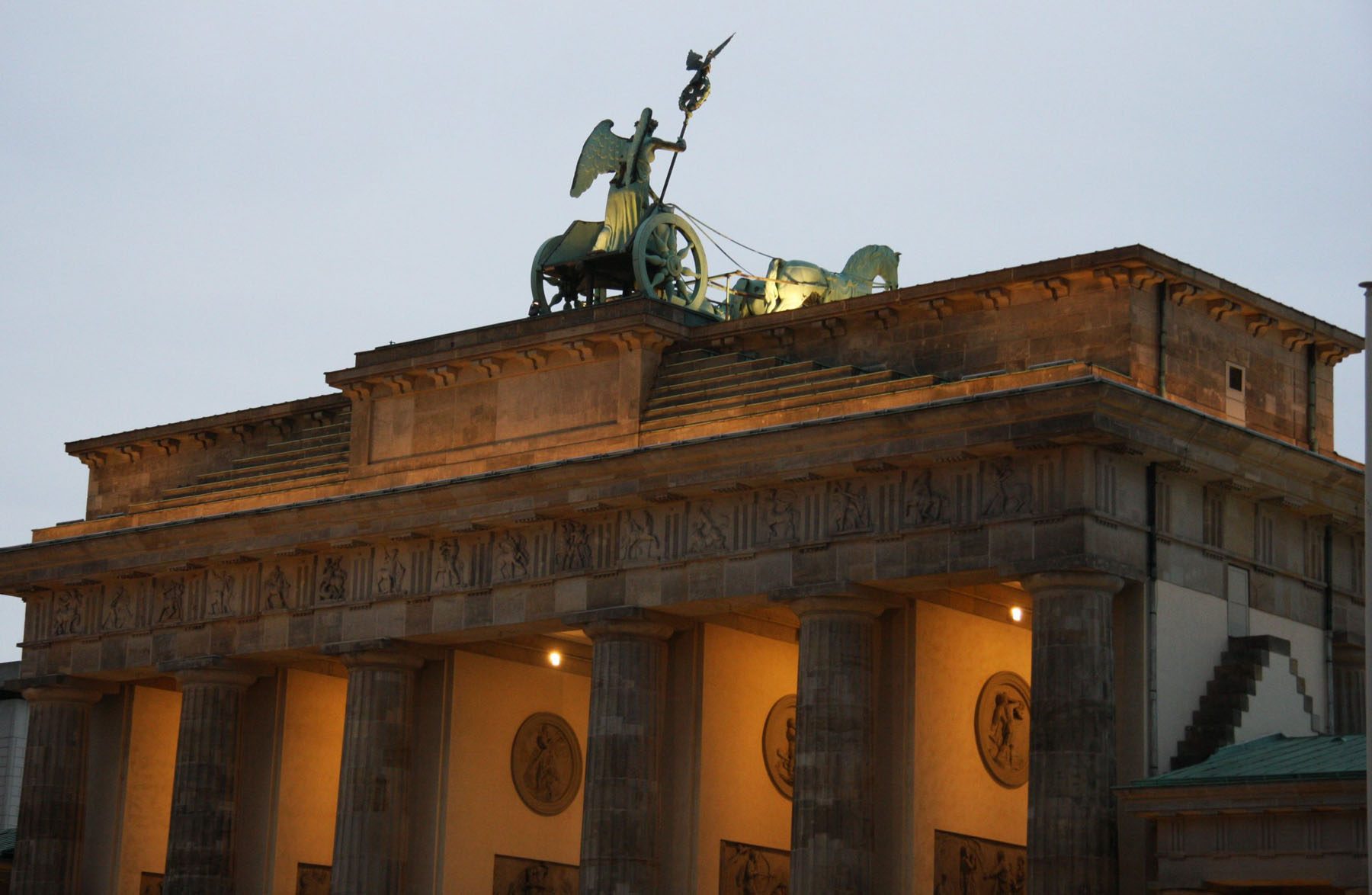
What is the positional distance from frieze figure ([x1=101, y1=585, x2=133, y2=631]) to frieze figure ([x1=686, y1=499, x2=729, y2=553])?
16153 millimetres

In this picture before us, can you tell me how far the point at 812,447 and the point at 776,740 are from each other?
8.25m

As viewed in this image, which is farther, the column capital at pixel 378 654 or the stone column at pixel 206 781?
the stone column at pixel 206 781

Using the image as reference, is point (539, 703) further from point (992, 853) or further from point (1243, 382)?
point (1243, 382)

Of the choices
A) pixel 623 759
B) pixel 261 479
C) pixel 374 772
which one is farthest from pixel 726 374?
pixel 261 479

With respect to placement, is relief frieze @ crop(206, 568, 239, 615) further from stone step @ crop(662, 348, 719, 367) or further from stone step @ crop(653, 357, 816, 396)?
stone step @ crop(662, 348, 719, 367)

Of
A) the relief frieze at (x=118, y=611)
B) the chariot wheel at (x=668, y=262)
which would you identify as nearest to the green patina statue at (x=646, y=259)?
the chariot wheel at (x=668, y=262)

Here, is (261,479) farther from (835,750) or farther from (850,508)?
(835,750)

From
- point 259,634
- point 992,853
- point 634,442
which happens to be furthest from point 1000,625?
point 259,634

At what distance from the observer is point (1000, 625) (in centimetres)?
4962

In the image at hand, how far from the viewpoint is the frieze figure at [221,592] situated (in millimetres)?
56094

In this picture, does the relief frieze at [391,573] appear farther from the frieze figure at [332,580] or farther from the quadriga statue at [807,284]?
the quadriga statue at [807,284]

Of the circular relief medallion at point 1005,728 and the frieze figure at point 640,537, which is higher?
the frieze figure at point 640,537

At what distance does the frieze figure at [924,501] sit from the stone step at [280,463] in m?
15.2

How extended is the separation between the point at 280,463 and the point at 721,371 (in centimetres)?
1222
